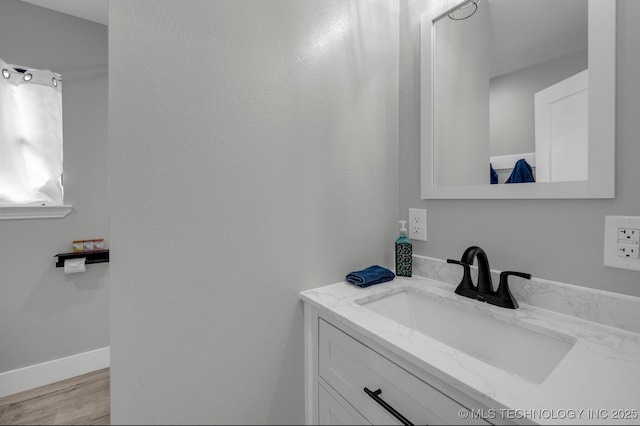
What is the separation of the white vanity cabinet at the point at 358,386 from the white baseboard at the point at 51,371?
630 millimetres

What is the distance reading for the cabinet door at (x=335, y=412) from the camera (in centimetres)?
75

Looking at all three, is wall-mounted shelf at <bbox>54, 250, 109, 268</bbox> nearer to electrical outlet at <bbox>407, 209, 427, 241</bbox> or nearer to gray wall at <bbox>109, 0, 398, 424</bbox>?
gray wall at <bbox>109, 0, 398, 424</bbox>

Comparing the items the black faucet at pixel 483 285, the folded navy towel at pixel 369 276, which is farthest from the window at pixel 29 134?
the black faucet at pixel 483 285

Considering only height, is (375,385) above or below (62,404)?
above

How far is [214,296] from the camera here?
0.81 metres

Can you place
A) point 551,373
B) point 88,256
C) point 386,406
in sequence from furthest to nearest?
point 88,256, point 386,406, point 551,373

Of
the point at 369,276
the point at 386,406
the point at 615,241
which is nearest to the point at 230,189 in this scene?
the point at 369,276

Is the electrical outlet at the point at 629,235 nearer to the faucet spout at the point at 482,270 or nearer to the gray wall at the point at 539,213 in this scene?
the gray wall at the point at 539,213

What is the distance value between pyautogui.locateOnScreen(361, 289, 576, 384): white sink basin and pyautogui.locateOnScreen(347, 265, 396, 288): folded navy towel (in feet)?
0.25

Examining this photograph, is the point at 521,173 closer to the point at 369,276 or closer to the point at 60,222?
the point at 369,276

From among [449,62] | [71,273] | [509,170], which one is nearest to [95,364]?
[71,273]

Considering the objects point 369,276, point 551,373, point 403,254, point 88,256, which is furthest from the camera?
point 88,256

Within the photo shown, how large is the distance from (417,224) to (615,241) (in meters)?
0.59

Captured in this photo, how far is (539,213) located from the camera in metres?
0.83
